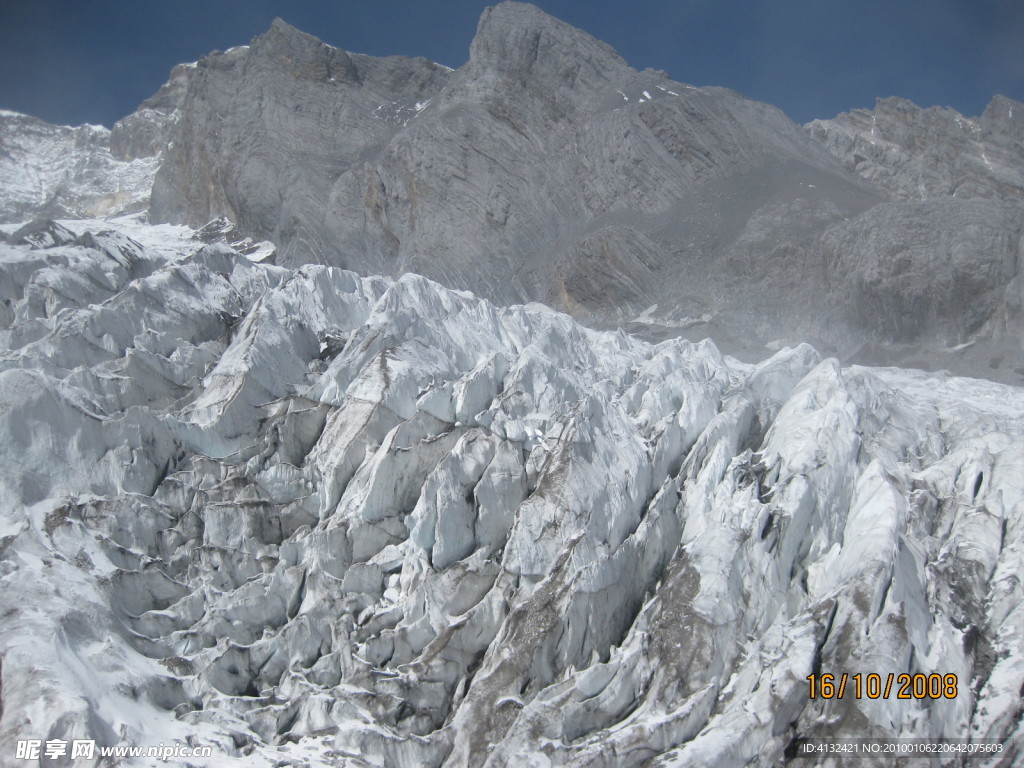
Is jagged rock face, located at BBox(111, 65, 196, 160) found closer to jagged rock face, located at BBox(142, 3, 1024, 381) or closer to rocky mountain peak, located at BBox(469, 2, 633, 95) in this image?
jagged rock face, located at BBox(142, 3, 1024, 381)

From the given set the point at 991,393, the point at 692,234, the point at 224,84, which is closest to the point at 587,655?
the point at 991,393

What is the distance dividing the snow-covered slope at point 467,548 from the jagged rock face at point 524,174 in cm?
2381

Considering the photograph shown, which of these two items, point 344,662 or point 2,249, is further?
point 2,249

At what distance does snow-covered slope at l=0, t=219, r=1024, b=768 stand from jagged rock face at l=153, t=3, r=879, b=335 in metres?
23.8

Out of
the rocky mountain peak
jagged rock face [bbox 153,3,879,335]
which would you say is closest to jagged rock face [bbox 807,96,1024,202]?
jagged rock face [bbox 153,3,879,335]

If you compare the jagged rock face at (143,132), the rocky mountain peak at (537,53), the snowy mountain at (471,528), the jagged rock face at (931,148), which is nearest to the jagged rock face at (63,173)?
the jagged rock face at (143,132)

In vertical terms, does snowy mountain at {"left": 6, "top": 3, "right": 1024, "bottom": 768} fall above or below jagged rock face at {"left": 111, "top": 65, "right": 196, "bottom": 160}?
below

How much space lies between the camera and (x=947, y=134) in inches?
2689

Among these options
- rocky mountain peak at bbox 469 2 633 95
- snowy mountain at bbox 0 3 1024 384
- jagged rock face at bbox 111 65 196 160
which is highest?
jagged rock face at bbox 111 65 196 160

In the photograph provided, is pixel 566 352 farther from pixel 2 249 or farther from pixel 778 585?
pixel 2 249

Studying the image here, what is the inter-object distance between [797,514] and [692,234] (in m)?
34.3

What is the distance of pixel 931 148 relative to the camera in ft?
224
